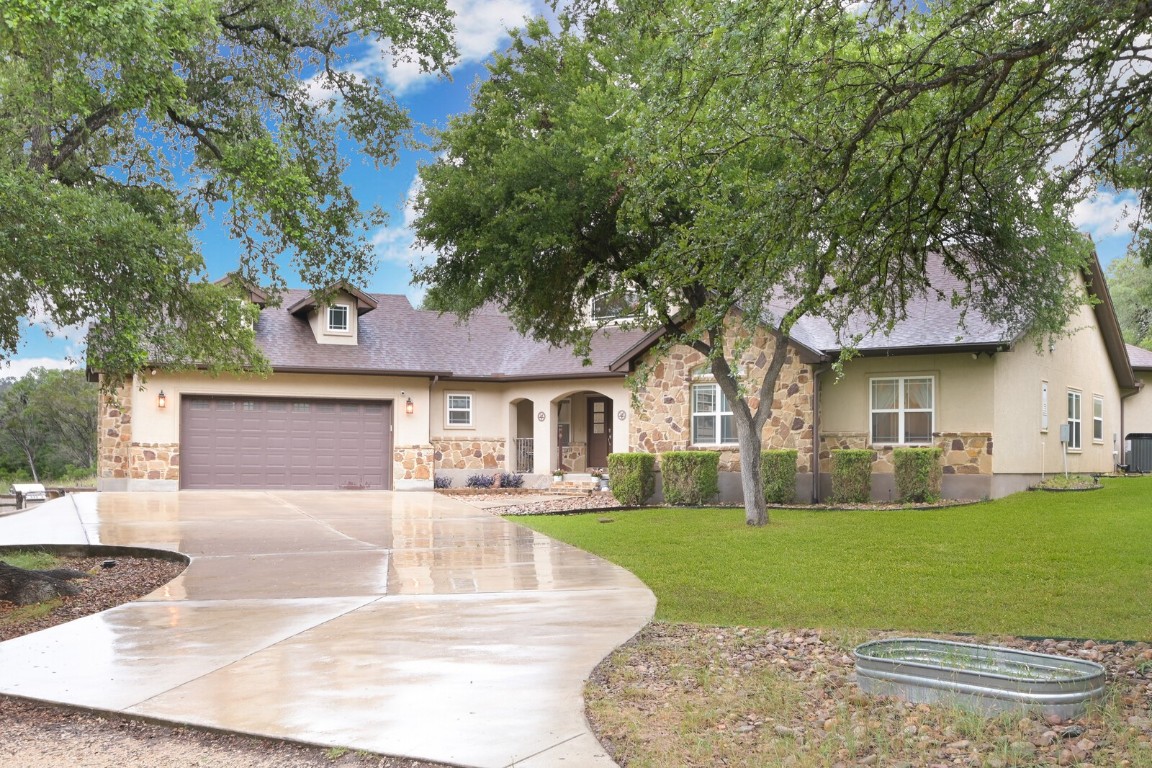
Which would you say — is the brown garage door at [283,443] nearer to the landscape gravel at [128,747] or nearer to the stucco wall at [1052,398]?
the stucco wall at [1052,398]

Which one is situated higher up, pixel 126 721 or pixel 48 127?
pixel 48 127

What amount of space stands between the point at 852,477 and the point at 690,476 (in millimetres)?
3049

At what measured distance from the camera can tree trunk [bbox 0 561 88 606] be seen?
8.45 meters

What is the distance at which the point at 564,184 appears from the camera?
13508mm

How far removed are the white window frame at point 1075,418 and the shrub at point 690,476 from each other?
8.65m

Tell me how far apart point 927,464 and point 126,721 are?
15.7m

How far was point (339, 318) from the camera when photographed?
26766 mm

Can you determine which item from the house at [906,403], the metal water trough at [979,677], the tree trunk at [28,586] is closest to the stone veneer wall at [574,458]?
the house at [906,403]

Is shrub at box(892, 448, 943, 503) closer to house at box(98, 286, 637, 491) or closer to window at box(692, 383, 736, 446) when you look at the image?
window at box(692, 383, 736, 446)

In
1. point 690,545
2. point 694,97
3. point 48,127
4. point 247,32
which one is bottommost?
Result: point 690,545

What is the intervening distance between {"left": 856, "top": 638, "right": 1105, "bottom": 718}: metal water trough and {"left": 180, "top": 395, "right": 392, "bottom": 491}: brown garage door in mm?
21810

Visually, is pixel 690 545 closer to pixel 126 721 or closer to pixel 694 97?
pixel 694 97

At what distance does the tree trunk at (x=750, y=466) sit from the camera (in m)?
14.8

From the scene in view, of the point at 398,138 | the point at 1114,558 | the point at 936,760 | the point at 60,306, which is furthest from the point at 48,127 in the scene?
the point at 1114,558
